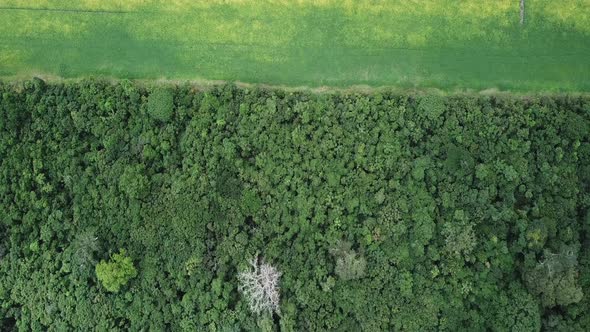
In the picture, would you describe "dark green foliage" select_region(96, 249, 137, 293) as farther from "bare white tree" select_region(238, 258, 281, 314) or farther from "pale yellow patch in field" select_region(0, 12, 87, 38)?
"pale yellow patch in field" select_region(0, 12, 87, 38)

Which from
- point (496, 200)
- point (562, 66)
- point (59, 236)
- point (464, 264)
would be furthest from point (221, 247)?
point (562, 66)

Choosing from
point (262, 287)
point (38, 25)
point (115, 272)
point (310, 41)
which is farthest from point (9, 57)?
point (262, 287)

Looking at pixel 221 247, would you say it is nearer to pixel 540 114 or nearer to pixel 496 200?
pixel 496 200

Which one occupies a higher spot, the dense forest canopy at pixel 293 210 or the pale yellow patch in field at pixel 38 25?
the pale yellow patch in field at pixel 38 25

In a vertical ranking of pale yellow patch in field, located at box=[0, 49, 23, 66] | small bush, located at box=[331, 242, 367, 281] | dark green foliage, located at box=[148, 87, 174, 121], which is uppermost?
pale yellow patch in field, located at box=[0, 49, 23, 66]

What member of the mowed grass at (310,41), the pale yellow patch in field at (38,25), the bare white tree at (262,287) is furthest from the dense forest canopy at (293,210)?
the pale yellow patch in field at (38,25)

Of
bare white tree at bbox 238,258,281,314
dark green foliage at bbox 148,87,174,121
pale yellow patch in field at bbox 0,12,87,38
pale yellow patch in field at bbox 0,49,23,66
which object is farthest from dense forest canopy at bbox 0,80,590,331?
pale yellow patch in field at bbox 0,12,87,38

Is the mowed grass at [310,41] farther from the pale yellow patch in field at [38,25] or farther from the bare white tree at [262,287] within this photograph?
the bare white tree at [262,287]
